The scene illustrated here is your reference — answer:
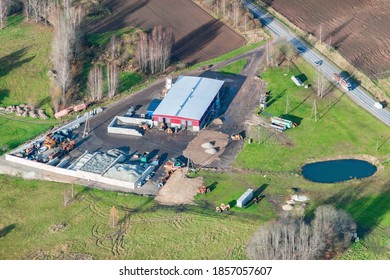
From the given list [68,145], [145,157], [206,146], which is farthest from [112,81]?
[206,146]

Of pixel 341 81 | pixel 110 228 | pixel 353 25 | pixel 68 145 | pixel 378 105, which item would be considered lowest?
pixel 68 145

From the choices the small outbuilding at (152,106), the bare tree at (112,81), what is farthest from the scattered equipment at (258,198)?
the bare tree at (112,81)

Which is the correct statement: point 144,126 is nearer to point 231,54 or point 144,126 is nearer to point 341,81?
point 231,54

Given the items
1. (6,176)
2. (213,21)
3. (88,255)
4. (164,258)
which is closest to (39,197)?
(6,176)

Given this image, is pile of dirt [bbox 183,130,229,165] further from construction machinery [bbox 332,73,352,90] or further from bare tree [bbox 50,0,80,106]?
bare tree [bbox 50,0,80,106]

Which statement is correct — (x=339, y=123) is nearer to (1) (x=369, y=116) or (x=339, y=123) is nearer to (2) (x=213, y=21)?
(1) (x=369, y=116)

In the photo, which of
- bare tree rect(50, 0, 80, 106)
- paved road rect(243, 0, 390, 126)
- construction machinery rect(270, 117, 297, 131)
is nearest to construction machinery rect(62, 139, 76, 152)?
bare tree rect(50, 0, 80, 106)
